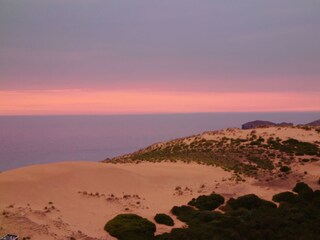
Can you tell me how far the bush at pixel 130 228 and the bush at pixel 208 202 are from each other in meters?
5.86

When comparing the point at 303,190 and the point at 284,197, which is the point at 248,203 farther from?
the point at 303,190

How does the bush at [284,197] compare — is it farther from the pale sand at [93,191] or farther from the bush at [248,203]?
the bush at [248,203]

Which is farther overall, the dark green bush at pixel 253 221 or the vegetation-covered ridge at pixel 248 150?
the vegetation-covered ridge at pixel 248 150

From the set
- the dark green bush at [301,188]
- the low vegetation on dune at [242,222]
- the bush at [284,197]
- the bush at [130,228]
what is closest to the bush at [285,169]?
the dark green bush at [301,188]

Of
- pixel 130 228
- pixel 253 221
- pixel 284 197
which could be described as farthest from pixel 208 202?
pixel 130 228

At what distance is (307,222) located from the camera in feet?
80.2

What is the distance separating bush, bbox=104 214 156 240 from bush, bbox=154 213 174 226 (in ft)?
4.09

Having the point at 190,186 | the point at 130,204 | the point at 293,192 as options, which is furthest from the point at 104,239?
the point at 293,192

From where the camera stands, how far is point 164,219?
2459 cm

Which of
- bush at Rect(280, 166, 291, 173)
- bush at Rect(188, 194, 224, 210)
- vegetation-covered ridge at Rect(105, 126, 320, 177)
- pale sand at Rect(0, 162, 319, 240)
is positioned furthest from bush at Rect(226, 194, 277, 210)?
bush at Rect(280, 166, 291, 173)

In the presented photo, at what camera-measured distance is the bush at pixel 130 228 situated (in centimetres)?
2152

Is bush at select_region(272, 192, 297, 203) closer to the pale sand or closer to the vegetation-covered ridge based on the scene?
the pale sand

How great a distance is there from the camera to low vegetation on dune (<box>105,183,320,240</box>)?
21.8 m

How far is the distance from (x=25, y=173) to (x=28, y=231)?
32.8 feet
